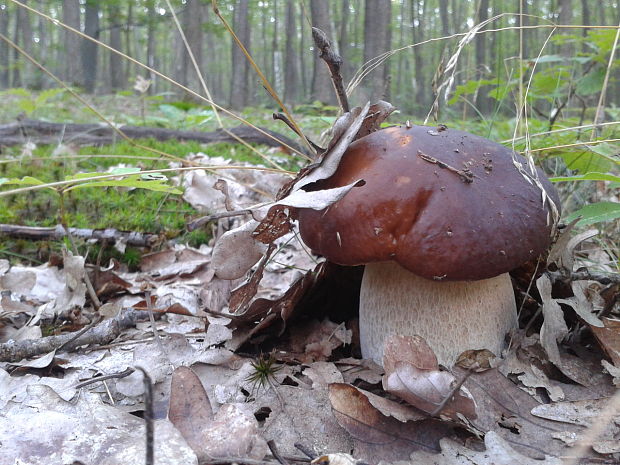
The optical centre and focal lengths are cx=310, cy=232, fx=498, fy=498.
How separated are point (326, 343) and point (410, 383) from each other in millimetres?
654

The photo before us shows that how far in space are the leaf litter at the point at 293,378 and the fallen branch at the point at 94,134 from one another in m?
3.89

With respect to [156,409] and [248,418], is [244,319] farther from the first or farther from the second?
[248,418]

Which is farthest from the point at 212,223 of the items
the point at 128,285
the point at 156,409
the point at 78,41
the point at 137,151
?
the point at 78,41

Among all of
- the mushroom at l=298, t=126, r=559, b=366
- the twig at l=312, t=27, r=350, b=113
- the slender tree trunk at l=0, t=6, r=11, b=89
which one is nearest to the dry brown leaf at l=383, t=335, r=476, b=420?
the mushroom at l=298, t=126, r=559, b=366

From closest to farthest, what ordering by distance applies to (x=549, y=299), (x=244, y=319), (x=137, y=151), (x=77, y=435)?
(x=77, y=435)
(x=549, y=299)
(x=244, y=319)
(x=137, y=151)

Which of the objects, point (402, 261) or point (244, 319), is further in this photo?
point (244, 319)

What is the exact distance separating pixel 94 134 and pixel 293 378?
18.6 feet

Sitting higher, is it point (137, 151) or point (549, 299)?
point (137, 151)

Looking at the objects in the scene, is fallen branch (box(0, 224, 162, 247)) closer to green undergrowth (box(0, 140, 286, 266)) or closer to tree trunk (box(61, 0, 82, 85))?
green undergrowth (box(0, 140, 286, 266))

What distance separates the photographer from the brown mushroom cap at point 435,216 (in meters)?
1.64

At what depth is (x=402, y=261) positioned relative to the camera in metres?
1.69

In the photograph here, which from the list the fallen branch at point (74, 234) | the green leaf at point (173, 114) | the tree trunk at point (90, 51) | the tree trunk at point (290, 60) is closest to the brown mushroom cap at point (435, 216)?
the fallen branch at point (74, 234)

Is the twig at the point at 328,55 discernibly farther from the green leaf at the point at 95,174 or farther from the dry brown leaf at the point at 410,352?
the dry brown leaf at the point at 410,352

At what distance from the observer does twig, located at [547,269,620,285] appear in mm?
2104
